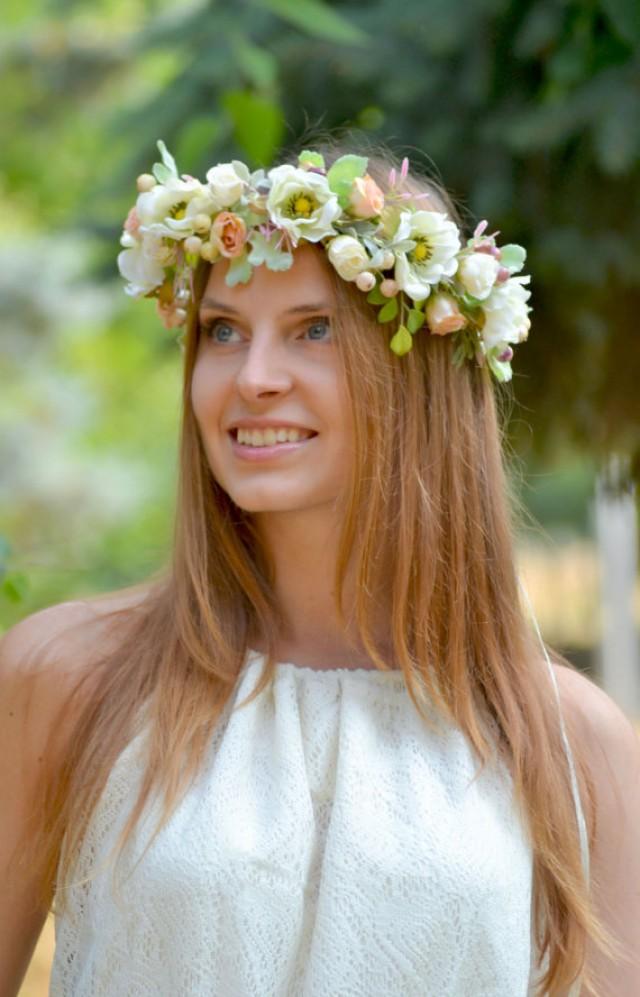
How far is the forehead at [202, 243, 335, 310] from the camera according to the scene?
6.64ft

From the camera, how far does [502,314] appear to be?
211 centimetres

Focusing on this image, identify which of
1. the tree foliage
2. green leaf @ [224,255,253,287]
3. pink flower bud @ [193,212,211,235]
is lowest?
green leaf @ [224,255,253,287]

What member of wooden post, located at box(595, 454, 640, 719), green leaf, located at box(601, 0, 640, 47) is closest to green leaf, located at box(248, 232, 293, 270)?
green leaf, located at box(601, 0, 640, 47)

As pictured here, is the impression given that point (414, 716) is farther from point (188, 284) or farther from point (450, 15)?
point (450, 15)

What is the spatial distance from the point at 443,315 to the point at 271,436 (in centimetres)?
29

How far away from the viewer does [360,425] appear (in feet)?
6.64

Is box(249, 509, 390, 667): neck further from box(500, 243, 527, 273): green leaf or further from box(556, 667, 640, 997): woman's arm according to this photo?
box(500, 243, 527, 273): green leaf

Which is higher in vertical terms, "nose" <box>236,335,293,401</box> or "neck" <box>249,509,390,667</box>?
"nose" <box>236,335,293,401</box>

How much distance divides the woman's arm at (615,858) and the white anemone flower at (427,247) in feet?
2.19

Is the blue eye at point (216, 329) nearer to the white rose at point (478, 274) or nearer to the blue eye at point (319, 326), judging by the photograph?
the blue eye at point (319, 326)

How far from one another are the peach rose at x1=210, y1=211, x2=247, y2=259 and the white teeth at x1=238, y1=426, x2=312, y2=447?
0.24 metres

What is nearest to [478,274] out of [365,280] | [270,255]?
[365,280]

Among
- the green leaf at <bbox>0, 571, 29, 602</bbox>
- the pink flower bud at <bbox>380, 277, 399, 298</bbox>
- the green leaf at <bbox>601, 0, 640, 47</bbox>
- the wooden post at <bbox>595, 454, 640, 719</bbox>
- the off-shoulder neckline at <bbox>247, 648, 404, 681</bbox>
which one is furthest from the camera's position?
the wooden post at <bbox>595, 454, 640, 719</bbox>

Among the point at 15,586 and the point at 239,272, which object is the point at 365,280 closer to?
the point at 239,272
